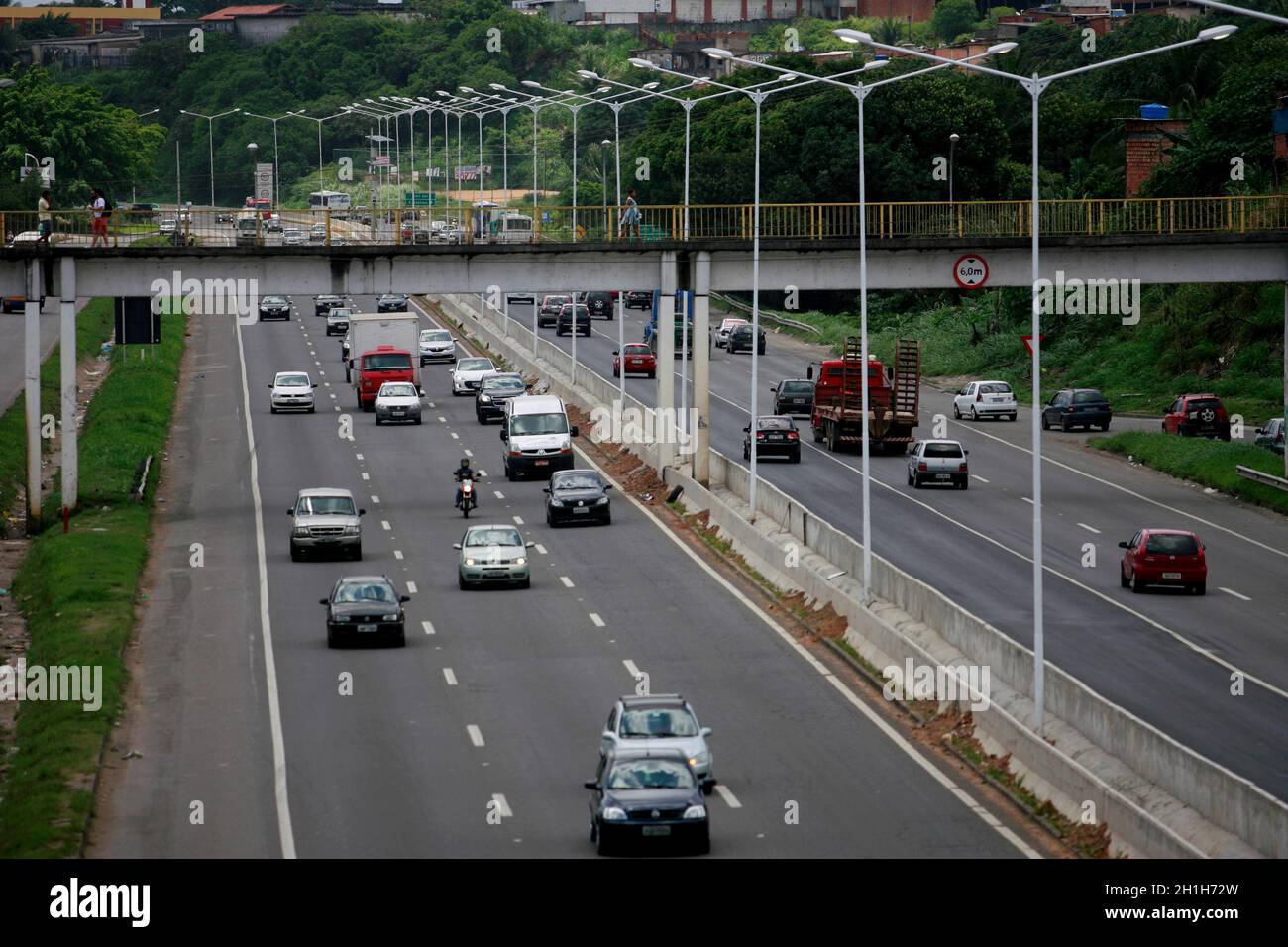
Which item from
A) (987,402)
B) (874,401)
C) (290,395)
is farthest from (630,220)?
(290,395)

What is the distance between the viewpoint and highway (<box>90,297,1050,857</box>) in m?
30.6

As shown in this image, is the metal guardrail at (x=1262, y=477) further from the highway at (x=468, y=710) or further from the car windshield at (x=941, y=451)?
the highway at (x=468, y=710)

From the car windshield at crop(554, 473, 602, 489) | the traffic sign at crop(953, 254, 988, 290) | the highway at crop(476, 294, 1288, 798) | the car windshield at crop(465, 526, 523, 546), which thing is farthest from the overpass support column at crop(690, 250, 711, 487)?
the car windshield at crop(465, 526, 523, 546)

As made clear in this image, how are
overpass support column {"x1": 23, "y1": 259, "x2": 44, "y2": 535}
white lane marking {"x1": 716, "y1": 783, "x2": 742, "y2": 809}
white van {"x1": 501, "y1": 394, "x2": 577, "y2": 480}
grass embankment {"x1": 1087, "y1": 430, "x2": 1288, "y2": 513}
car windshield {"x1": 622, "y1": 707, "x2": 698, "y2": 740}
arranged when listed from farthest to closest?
white van {"x1": 501, "y1": 394, "x2": 577, "y2": 480} < grass embankment {"x1": 1087, "y1": 430, "x2": 1288, "y2": 513} < overpass support column {"x1": 23, "y1": 259, "x2": 44, "y2": 535} < white lane marking {"x1": 716, "y1": 783, "x2": 742, "y2": 809} < car windshield {"x1": 622, "y1": 707, "x2": 698, "y2": 740}

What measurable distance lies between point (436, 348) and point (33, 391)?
1752 inches

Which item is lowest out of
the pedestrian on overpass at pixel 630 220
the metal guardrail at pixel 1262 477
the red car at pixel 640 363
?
the metal guardrail at pixel 1262 477

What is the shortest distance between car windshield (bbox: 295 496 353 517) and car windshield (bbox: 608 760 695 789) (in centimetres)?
2738

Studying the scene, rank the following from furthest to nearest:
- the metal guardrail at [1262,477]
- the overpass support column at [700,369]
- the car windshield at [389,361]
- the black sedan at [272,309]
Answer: the black sedan at [272,309], the car windshield at [389,361], the metal guardrail at [1262,477], the overpass support column at [700,369]

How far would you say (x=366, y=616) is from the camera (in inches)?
1736

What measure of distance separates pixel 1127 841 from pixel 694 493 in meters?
33.9

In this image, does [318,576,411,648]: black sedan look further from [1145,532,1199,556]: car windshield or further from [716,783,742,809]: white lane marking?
[1145,532,1199,556]: car windshield

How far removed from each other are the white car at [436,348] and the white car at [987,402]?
2874cm

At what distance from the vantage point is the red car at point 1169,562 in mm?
49438

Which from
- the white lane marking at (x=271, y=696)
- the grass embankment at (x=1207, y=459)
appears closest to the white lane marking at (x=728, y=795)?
the white lane marking at (x=271, y=696)
